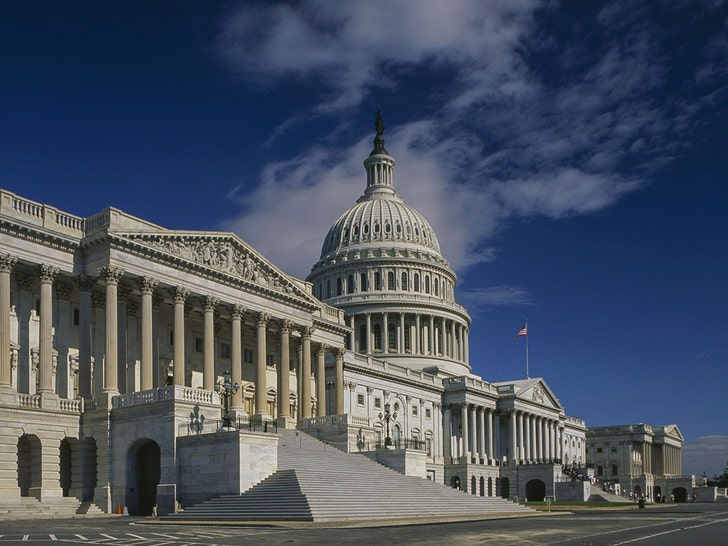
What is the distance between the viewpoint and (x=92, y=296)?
62.7m

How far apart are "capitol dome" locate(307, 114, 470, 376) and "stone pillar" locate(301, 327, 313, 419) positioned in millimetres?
58339

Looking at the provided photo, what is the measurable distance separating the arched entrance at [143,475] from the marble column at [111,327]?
13.4 feet

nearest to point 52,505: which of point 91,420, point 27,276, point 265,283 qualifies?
point 91,420

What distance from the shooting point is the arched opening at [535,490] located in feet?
424

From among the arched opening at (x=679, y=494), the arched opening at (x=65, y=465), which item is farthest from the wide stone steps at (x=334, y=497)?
the arched opening at (x=679, y=494)

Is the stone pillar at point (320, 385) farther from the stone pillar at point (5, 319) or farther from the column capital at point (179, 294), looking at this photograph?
the stone pillar at point (5, 319)

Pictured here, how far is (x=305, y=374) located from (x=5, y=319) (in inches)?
1139

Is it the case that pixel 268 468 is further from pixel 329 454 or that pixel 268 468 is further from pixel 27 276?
pixel 27 276

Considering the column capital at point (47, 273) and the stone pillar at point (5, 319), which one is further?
the column capital at point (47, 273)

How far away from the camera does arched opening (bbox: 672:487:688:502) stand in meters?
170

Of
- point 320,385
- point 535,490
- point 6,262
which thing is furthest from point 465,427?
point 6,262

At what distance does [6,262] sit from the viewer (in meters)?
55.6

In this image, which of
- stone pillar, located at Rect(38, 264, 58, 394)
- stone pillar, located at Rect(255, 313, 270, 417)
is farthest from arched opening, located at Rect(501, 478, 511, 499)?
stone pillar, located at Rect(38, 264, 58, 394)

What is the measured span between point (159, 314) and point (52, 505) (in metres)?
18.2
